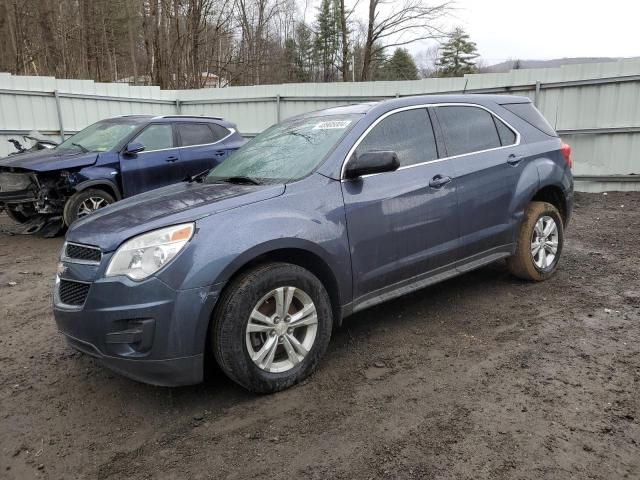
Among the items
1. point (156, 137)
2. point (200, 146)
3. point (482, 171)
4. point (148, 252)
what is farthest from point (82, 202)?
point (482, 171)

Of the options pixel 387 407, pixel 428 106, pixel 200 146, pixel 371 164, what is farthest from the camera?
pixel 200 146

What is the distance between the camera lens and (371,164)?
3270 millimetres

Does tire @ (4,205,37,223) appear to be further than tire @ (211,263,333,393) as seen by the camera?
Yes

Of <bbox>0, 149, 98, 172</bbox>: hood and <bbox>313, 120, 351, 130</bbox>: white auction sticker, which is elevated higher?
<bbox>313, 120, 351, 130</bbox>: white auction sticker

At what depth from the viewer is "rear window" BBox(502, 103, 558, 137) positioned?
15.5 feet

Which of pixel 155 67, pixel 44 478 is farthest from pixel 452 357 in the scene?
pixel 155 67

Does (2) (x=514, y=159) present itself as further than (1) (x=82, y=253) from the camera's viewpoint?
Yes

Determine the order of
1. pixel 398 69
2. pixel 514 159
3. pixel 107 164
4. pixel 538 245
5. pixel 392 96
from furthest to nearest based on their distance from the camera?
pixel 398 69, pixel 392 96, pixel 107 164, pixel 538 245, pixel 514 159

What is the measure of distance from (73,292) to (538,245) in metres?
4.02

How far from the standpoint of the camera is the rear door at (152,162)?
24.8 feet

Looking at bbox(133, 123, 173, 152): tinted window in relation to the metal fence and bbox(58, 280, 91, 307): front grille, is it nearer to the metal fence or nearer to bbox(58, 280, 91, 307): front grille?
the metal fence

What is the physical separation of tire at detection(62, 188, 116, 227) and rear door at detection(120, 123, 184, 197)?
355 millimetres

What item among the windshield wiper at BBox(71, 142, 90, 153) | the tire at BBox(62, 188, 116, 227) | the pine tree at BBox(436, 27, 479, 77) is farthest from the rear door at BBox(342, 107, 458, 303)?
the pine tree at BBox(436, 27, 479, 77)

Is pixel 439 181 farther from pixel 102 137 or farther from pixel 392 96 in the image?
pixel 392 96
